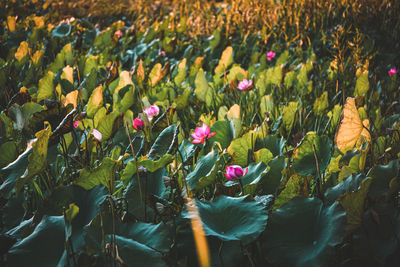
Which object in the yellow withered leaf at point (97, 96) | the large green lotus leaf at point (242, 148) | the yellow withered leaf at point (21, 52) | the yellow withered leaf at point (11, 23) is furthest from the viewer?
the yellow withered leaf at point (11, 23)

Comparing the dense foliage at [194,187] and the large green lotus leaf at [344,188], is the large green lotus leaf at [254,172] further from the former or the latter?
the large green lotus leaf at [344,188]

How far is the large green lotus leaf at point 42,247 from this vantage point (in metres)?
0.54

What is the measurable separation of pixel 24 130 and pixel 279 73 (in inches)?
44.9

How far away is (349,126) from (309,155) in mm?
159

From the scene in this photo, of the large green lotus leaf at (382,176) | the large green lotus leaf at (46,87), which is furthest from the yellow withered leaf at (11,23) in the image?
the large green lotus leaf at (382,176)

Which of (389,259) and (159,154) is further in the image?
(159,154)

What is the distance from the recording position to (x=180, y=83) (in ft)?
5.51

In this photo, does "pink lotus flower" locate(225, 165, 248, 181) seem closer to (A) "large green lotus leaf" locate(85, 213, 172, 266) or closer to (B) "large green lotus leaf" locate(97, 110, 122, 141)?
(A) "large green lotus leaf" locate(85, 213, 172, 266)

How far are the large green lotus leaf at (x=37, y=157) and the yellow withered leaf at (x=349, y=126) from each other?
55 cm

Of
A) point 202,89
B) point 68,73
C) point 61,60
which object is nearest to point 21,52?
point 61,60

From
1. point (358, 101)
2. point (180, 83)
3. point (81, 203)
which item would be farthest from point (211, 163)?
point (180, 83)

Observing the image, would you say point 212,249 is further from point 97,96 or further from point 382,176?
point 97,96

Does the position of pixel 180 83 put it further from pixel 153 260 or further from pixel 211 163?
pixel 153 260

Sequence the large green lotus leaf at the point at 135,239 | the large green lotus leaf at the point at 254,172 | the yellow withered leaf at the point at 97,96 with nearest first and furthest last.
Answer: the large green lotus leaf at the point at 135,239 < the large green lotus leaf at the point at 254,172 < the yellow withered leaf at the point at 97,96
